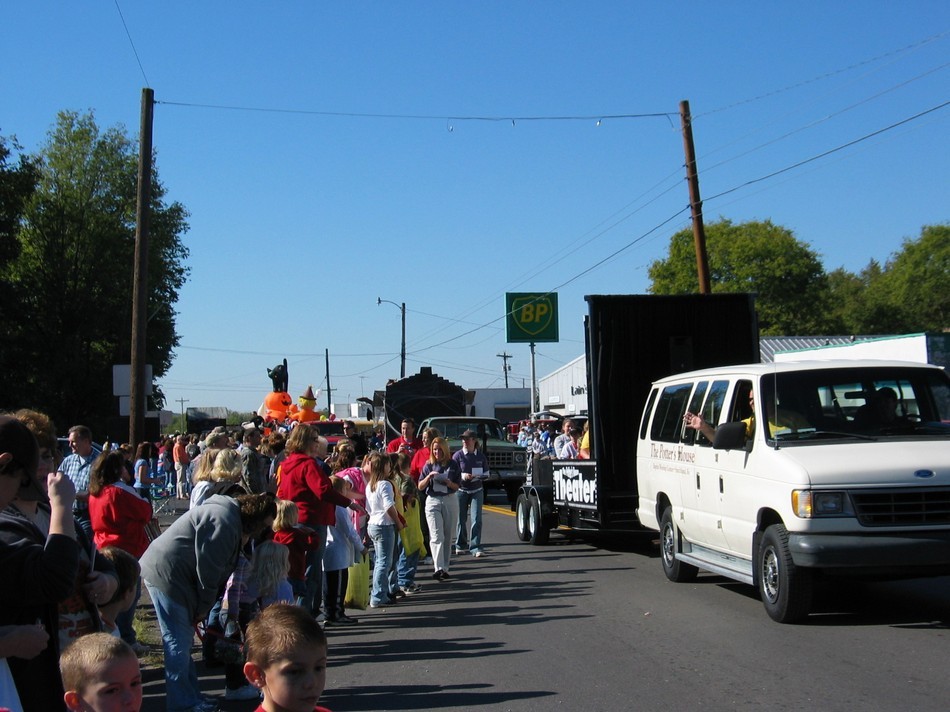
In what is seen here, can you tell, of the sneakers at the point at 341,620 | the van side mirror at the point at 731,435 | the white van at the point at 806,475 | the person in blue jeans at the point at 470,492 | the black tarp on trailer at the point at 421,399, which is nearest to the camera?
the white van at the point at 806,475

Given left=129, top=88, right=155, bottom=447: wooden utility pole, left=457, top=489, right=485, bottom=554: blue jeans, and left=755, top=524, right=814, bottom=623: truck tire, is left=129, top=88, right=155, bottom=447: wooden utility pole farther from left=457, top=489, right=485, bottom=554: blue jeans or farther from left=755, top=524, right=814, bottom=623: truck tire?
left=755, top=524, right=814, bottom=623: truck tire

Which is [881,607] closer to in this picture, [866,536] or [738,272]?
[866,536]

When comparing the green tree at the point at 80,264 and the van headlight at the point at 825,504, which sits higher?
the green tree at the point at 80,264

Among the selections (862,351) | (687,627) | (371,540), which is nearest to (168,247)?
(862,351)

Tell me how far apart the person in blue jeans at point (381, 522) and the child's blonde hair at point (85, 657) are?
7922 mm

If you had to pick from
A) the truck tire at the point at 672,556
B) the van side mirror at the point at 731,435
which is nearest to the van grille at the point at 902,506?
the van side mirror at the point at 731,435

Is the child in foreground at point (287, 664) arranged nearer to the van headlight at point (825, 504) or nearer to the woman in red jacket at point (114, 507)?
the woman in red jacket at point (114, 507)

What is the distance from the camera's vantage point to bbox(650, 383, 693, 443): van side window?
11984mm

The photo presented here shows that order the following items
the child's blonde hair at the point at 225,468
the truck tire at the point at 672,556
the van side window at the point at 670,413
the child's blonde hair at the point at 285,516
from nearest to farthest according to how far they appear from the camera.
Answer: the child's blonde hair at the point at 225,468 → the child's blonde hair at the point at 285,516 → the van side window at the point at 670,413 → the truck tire at the point at 672,556

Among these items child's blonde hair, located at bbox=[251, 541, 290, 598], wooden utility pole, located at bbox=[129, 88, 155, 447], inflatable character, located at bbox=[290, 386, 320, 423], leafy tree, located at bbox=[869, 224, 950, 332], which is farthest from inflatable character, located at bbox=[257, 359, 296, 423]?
leafy tree, located at bbox=[869, 224, 950, 332]

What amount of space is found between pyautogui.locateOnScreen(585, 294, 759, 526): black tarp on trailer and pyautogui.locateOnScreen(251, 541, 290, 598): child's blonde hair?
23.7ft

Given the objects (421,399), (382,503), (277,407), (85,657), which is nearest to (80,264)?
(421,399)

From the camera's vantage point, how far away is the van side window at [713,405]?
10.9 m

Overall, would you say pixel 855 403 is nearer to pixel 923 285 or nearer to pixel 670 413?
pixel 670 413
